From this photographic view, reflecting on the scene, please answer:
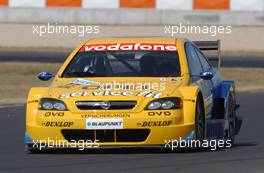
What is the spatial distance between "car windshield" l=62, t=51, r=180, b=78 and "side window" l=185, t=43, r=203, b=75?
0.18 metres

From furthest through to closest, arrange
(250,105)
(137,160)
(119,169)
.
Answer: (250,105), (137,160), (119,169)

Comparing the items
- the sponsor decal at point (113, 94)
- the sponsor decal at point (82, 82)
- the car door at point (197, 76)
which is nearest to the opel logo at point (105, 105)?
the sponsor decal at point (113, 94)

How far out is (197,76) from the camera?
12.2 metres

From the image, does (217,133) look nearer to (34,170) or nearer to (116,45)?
(116,45)

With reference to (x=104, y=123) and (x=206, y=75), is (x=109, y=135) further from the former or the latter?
(x=206, y=75)

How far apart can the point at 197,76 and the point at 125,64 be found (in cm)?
81

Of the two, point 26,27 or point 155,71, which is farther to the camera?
point 26,27

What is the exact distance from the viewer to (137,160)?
10.6 metres

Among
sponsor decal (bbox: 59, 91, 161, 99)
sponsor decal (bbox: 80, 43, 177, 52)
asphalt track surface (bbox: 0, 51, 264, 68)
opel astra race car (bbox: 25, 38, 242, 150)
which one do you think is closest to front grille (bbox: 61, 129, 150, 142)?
opel astra race car (bbox: 25, 38, 242, 150)

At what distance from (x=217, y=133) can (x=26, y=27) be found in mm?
26016

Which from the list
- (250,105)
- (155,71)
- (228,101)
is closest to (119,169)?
(155,71)

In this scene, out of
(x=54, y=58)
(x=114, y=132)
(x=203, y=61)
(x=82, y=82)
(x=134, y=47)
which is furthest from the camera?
(x=54, y=58)

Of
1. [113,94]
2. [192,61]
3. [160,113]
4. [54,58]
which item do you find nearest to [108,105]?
[113,94]

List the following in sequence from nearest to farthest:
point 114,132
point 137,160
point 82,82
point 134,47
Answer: point 137,160 < point 114,132 < point 82,82 < point 134,47
